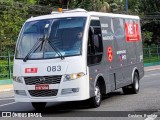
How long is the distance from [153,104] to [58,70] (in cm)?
324

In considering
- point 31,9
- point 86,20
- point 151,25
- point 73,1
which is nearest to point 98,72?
point 86,20

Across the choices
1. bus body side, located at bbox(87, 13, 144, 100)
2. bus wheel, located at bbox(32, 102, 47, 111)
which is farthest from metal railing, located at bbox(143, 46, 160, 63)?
bus wheel, located at bbox(32, 102, 47, 111)

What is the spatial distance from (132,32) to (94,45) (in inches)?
181

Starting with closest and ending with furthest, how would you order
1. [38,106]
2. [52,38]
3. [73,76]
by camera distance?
[73,76]
[52,38]
[38,106]

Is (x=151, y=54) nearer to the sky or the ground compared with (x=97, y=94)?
nearer to the ground

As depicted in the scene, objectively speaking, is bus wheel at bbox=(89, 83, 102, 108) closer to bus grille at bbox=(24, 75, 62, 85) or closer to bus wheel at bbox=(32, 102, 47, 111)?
bus grille at bbox=(24, 75, 62, 85)

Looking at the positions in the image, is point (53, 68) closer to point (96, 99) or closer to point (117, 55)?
point (96, 99)

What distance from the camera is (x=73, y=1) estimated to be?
174 ft

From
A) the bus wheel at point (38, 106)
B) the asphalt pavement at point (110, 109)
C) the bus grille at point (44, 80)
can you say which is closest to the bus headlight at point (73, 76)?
the bus grille at point (44, 80)

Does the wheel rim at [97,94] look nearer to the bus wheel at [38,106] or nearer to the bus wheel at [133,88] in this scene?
the bus wheel at [38,106]

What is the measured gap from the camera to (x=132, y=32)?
1716 centimetres

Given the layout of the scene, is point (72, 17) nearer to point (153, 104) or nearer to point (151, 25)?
point (153, 104)

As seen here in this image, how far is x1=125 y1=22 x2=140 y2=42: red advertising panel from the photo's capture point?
54.0 ft

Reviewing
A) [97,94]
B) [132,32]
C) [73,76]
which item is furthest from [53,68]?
[132,32]
